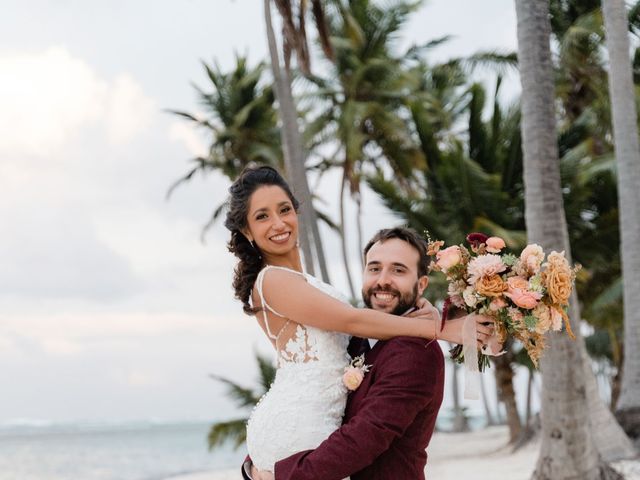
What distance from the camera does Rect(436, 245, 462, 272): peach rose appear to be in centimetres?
293

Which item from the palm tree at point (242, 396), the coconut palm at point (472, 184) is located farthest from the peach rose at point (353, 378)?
the palm tree at point (242, 396)

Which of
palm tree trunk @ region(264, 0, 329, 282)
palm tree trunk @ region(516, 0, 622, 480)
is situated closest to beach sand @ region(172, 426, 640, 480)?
palm tree trunk @ region(516, 0, 622, 480)

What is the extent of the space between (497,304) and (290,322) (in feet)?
2.45

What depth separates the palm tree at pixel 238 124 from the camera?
29500mm

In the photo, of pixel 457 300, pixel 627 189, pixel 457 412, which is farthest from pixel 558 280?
pixel 457 412

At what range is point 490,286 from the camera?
9.24 ft

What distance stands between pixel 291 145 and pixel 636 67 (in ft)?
29.2

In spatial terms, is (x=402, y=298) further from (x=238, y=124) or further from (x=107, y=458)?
(x=107, y=458)

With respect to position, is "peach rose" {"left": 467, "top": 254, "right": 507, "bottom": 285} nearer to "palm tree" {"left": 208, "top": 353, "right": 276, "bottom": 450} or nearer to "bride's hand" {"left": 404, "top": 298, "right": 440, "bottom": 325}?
"bride's hand" {"left": 404, "top": 298, "right": 440, "bottom": 325}

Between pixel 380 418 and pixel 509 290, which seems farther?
pixel 509 290

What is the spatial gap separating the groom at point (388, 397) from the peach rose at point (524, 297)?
11.4 inches

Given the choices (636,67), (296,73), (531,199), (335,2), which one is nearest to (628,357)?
(531,199)

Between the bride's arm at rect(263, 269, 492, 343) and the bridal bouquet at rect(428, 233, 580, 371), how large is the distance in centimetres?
7

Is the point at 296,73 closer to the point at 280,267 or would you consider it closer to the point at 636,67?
the point at 636,67
